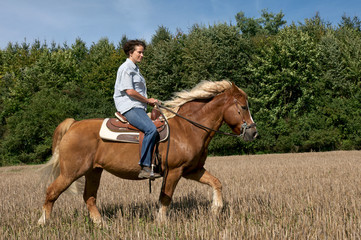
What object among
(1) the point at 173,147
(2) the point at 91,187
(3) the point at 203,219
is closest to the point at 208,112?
(1) the point at 173,147

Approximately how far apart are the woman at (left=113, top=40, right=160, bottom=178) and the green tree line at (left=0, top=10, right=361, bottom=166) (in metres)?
27.4

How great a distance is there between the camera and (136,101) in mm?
5297

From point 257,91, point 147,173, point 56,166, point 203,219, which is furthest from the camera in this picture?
point 257,91

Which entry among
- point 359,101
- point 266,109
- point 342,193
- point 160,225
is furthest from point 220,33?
point 160,225

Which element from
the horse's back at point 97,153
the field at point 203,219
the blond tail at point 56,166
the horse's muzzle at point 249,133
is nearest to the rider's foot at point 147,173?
the horse's back at point 97,153

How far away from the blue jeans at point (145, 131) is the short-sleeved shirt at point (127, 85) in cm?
14

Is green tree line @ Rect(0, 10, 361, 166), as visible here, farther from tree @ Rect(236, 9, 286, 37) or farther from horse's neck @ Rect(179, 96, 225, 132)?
horse's neck @ Rect(179, 96, 225, 132)

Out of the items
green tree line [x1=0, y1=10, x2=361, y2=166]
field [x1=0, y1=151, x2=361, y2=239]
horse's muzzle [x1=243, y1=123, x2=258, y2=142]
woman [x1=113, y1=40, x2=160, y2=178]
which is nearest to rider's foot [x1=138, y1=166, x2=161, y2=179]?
woman [x1=113, y1=40, x2=160, y2=178]

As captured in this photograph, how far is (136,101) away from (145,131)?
0.57 metres

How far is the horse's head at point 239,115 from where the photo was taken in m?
5.25

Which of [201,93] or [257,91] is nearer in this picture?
[201,93]

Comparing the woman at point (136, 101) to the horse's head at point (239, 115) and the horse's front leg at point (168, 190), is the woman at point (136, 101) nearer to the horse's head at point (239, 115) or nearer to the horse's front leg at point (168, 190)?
the horse's front leg at point (168, 190)

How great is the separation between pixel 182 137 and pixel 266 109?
28925 mm

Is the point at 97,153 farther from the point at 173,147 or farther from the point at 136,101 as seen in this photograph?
the point at 173,147
